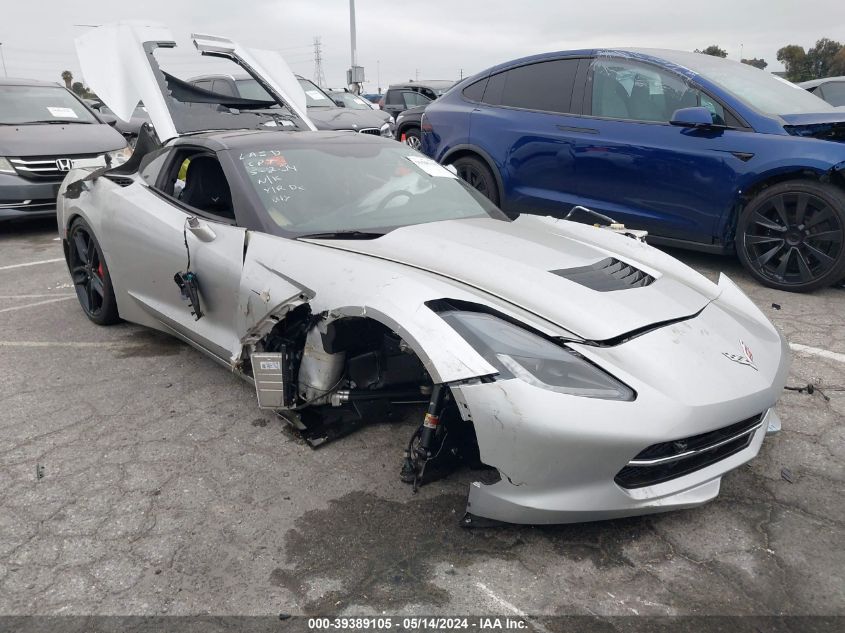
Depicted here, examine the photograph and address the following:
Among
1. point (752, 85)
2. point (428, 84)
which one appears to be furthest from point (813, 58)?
point (752, 85)

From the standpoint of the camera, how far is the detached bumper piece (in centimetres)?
208

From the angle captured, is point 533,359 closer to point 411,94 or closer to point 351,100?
point 351,100

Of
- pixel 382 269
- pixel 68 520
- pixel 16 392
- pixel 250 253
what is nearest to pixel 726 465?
pixel 382 269

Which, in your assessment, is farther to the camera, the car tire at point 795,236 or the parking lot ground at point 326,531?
the car tire at point 795,236

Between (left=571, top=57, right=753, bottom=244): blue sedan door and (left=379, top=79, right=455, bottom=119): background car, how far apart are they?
33.8 ft

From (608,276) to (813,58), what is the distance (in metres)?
41.3

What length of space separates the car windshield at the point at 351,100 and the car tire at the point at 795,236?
8737 millimetres

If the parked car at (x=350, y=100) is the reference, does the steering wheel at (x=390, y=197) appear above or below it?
above

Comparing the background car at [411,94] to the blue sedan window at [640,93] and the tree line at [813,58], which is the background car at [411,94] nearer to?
the blue sedan window at [640,93]

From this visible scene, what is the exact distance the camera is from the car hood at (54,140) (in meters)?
7.12

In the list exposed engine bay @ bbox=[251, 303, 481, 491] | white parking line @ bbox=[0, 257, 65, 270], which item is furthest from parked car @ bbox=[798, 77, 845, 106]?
white parking line @ bbox=[0, 257, 65, 270]

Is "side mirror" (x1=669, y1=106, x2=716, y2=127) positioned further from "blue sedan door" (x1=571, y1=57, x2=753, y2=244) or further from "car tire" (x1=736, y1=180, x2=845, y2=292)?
"car tire" (x1=736, y1=180, x2=845, y2=292)

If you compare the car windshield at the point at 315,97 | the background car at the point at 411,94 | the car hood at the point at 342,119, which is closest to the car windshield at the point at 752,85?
the car hood at the point at 342,119

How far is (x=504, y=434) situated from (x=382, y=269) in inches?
33.7
